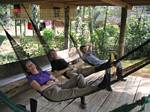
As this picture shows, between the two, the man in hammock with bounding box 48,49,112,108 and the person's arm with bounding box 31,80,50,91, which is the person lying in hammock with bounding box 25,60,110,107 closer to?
the person's arm with bounding box 31,80,50,91

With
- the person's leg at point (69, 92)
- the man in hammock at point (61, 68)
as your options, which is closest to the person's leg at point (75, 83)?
the person's leg at point (69, 92)

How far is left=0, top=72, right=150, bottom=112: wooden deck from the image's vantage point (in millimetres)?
3395

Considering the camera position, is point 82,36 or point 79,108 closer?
point 79,108

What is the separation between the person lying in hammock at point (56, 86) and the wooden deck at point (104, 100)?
36 cm

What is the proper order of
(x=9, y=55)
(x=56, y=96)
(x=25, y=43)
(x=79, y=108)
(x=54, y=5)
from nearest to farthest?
(x=56, y=96), (x=79, y=108), (x=54, y=5), (x=9, y=55), (x=25, y=43)

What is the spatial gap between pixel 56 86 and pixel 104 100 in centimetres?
103

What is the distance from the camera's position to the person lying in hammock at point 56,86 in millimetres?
2742

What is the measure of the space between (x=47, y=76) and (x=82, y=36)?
5.55 m

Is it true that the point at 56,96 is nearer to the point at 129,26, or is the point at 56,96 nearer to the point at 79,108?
the point at 79,108

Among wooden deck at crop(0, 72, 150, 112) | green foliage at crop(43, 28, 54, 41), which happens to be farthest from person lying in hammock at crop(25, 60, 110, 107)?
green foliage at crop(43, 28, 54, 41)

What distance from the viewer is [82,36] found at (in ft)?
28.2

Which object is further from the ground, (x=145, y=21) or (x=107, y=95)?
(x=145, y=21)

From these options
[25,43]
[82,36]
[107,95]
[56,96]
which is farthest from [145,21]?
[56,96]

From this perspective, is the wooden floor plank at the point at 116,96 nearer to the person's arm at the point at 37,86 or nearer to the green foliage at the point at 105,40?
the person's arm at the point at 37,86
